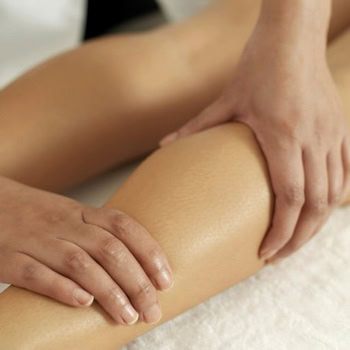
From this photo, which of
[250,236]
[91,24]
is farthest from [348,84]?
[91,24]

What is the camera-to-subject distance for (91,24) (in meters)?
1.41

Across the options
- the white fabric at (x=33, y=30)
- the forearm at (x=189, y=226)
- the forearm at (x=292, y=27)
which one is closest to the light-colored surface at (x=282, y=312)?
the forearm at (x=189, y=226)

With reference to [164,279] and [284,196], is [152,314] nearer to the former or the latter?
[164,279]

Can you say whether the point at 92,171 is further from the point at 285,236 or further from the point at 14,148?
the point at 285,236

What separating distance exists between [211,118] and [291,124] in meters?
0.11

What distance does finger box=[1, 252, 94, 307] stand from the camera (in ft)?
1.88

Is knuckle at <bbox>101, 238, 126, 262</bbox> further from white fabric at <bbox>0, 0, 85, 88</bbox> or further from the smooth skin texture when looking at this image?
white fabric at <bbox>0, 0, 85, 88</bbox>

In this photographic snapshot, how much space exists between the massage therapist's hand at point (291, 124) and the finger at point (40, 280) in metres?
0.22

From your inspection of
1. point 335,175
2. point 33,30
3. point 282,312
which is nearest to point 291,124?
point 335,175

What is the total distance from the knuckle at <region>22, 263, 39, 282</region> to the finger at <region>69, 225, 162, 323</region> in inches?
1.9

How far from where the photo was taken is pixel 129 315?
1.89 feet

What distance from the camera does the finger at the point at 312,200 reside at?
0.67 metres

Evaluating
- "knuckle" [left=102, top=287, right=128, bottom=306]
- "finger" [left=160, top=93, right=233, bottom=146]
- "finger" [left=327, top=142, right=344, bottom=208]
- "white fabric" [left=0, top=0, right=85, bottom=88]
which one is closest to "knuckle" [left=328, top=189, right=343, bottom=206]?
"finger" [left=327, top=142, right=344, bottom=208]

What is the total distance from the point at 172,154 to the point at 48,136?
0.62ft
